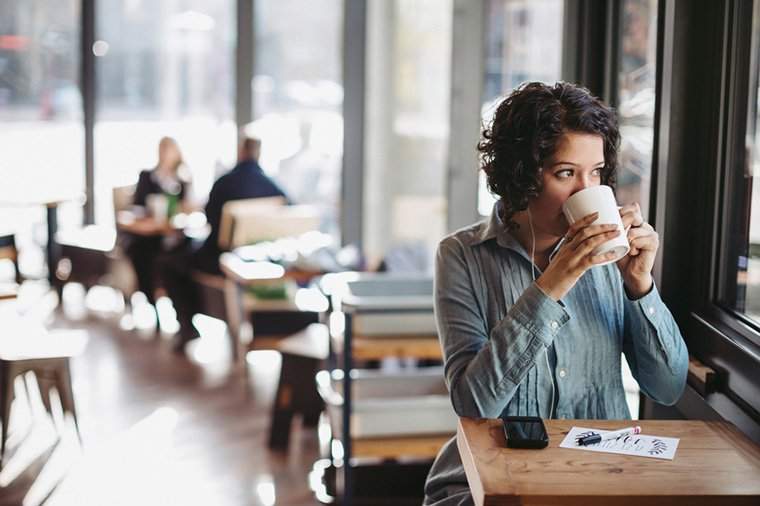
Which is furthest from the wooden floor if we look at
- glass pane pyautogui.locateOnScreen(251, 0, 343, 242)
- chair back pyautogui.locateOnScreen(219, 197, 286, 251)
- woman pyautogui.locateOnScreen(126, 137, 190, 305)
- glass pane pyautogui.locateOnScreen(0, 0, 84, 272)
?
glass pane pyautogui.locateOnScreen(0, 0, 84, 272)

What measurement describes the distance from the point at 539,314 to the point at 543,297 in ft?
0.11

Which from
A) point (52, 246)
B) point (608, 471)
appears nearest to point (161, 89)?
point (52, 246)

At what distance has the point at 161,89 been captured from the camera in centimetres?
929

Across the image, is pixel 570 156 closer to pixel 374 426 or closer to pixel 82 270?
pixel 374 426

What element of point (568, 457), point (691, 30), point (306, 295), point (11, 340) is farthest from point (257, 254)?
point (568, 457)

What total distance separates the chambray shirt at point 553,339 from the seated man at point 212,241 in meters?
4.49

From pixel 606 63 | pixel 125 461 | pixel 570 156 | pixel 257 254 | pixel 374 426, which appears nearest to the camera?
pixel 570 156

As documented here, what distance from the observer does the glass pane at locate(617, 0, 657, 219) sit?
9.52ft

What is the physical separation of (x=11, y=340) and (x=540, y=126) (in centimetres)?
332

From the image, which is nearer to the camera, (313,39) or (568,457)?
(568,457)

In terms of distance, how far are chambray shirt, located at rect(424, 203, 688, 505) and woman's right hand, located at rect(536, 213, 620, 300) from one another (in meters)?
0.13

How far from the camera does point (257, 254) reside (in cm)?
588

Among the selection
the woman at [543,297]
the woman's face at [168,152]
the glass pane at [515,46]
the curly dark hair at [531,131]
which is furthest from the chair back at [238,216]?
the curly dark hair at [531,131]

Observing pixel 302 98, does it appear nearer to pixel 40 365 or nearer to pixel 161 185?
pixel 161 185
